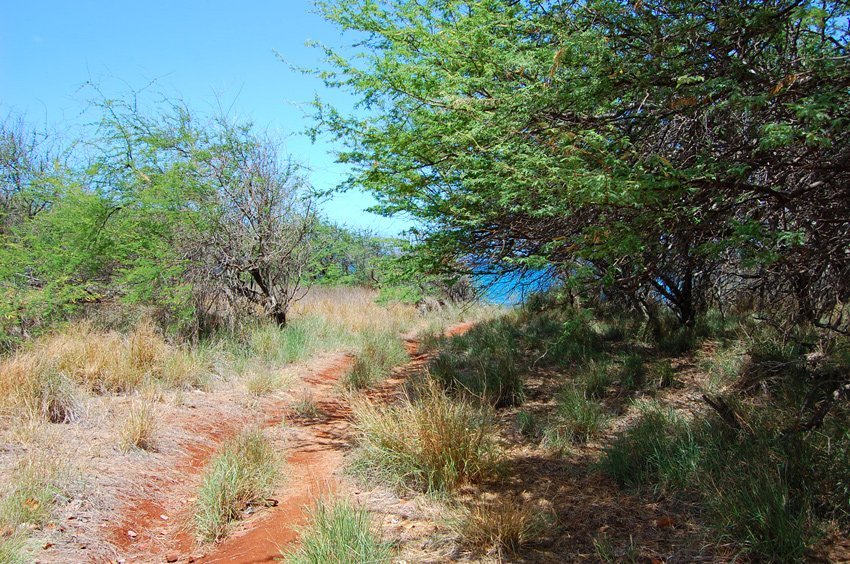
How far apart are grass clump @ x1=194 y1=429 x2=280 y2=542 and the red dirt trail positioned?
129 mm

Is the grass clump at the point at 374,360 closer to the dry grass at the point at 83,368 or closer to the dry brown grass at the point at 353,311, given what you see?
the dry brown grass at the point at 353,311

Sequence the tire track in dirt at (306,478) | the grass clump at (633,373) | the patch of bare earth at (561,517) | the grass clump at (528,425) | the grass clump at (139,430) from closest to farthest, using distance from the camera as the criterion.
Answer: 1. the patch of bare earth at (561,517)
2. the tire track in dirt at (306,478)
3. the grass clump at (139,430)
4. the grass clump at (528,425)
5. the grass clump at (633,373)

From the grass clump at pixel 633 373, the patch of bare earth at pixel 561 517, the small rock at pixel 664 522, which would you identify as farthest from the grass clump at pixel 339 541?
the grass clump at pixel 633 373

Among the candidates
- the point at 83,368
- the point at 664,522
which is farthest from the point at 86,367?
the point at 664,522

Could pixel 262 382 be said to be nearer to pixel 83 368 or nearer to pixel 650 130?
pixel 83 368

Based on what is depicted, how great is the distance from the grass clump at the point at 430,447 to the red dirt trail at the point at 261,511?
1.56 feet

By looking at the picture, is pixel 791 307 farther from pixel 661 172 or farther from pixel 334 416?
pixel 334 416

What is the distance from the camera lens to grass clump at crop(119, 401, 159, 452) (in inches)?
208

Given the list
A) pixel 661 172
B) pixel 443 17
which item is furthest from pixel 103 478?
pixel 443 17

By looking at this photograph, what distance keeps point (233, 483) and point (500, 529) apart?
2.29 metres

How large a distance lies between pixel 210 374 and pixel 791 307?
303 inches

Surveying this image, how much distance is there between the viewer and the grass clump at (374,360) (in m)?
8.83

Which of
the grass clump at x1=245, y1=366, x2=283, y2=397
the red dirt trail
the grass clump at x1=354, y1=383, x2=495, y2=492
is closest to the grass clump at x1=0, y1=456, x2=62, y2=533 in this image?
the red dirt trail

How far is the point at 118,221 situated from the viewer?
31.0 feet
